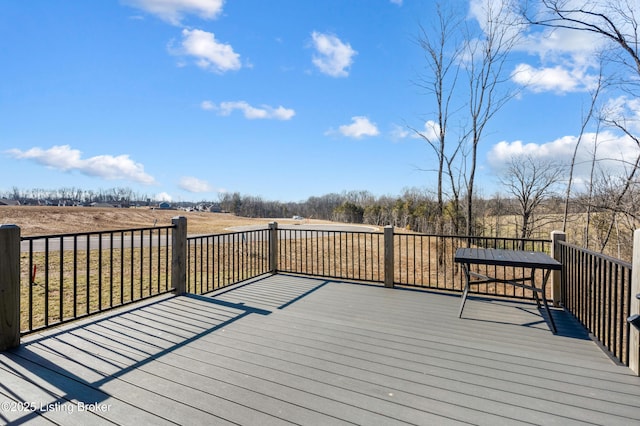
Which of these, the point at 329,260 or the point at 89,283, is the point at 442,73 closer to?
the point at 329,260

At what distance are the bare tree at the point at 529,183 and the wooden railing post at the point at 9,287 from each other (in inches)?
503

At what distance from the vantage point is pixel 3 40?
7.38 metres

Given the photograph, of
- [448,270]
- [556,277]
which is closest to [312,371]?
[556,277]

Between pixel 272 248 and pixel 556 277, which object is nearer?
pixel 556 277

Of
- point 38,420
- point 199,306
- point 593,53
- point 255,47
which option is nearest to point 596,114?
point 593,53

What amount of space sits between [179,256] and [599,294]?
4350 millimetres

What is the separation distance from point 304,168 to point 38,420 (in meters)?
27.7

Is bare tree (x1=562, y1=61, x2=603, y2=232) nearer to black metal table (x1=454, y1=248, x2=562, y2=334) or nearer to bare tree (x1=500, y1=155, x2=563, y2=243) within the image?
bare tree (x1=500, y1=155, x2=563, y2=243)

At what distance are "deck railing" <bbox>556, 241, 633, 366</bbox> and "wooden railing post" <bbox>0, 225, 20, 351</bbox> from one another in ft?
14.7

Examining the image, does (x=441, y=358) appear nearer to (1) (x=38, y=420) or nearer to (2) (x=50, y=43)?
(1) (x=38, y=420)

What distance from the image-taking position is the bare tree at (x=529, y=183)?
35.4 ft

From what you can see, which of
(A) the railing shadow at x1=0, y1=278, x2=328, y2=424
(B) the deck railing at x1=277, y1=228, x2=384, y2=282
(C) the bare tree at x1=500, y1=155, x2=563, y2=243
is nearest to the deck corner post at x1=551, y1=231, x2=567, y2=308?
(B) the deck railing at x1=277, y1=228, x2=384, y2=282

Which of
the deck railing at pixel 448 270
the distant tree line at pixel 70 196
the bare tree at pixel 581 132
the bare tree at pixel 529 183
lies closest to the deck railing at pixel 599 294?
the deck railing at pixel 448 270

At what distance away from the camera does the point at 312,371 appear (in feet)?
6.85
